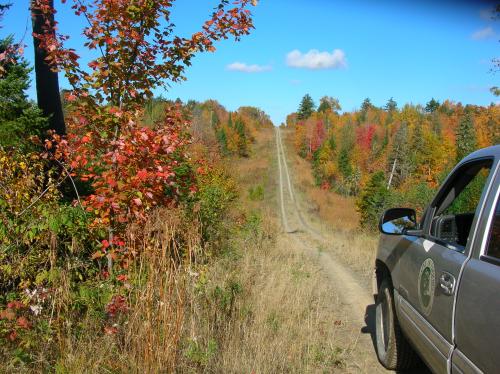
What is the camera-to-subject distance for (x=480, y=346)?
7.46ft

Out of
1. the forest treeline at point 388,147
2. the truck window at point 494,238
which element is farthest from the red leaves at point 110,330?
the forest treeline at point 388,147

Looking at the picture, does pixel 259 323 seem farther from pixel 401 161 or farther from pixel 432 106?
pixel 432 106

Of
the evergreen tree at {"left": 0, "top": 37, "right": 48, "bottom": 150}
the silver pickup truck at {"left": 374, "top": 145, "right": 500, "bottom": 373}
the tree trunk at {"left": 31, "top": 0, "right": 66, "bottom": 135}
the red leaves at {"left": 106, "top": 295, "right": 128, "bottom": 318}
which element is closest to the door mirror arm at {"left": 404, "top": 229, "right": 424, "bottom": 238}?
the silver pickup truck at {"left": 374, "top": 145, "right": 500, "bottom": 373}

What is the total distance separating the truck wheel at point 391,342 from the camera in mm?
4293

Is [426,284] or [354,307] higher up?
[426,284]

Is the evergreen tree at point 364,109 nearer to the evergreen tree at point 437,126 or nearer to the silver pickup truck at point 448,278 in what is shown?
the evergreen tree at point 437,126

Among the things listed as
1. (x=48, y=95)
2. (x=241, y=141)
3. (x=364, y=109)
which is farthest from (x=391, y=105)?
(x=48, y=95)

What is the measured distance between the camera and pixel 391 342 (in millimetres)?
4379

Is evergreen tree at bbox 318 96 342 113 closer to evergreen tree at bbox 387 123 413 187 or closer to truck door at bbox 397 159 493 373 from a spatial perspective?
evergreen tree at bbox 387 123 413 187

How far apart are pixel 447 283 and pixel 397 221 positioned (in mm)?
1598

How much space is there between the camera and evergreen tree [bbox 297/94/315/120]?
570 ft

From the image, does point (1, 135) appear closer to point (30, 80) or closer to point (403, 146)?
point (30, 80)

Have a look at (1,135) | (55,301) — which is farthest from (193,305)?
(1,135)

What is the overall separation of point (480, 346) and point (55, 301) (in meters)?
2.92
